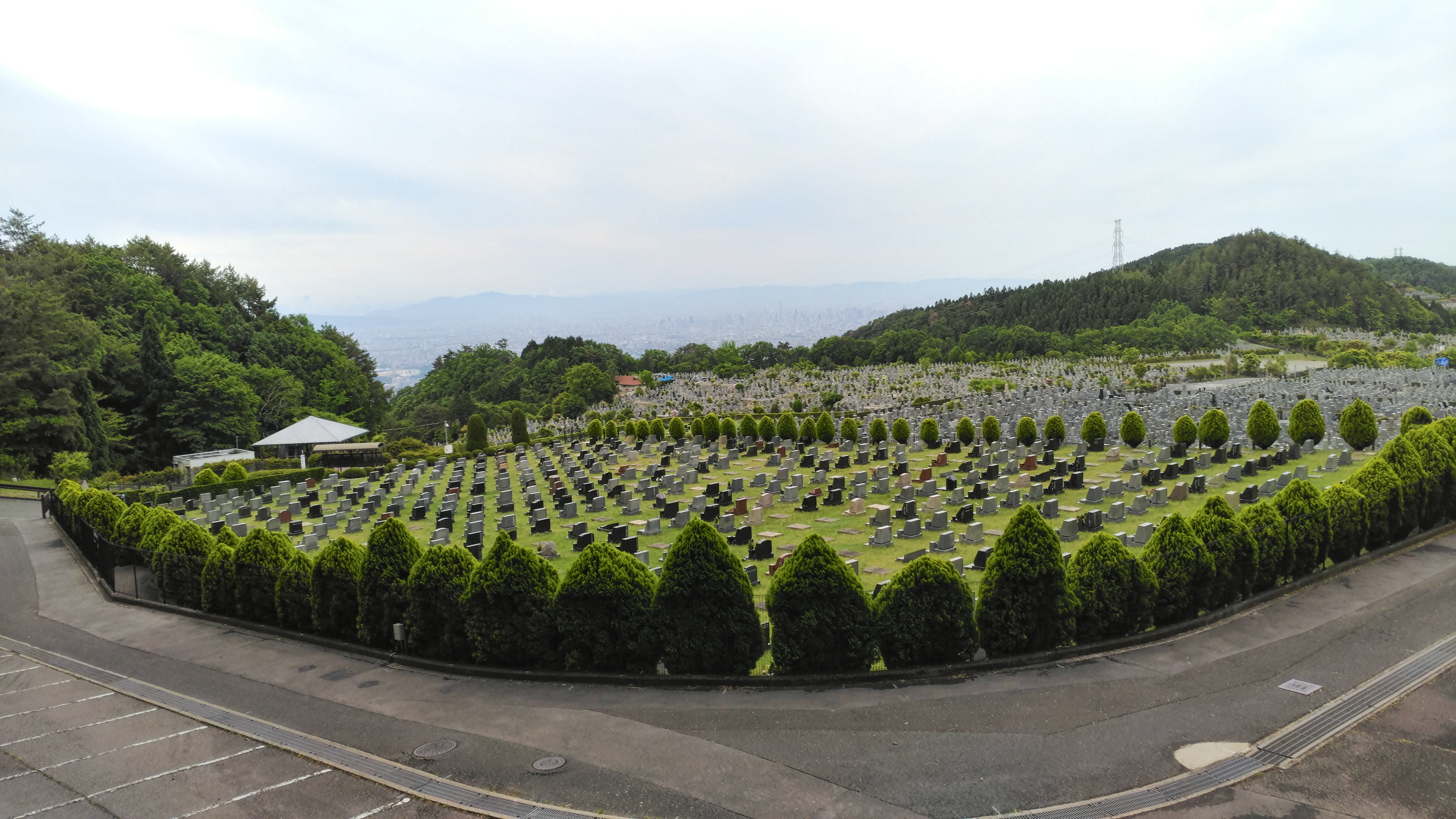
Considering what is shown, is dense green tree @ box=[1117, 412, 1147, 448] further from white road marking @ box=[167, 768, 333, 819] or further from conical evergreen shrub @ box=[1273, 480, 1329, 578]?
white road marking @ box=[167, 768, 333, 819]

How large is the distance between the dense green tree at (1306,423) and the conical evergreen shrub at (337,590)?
2619cm

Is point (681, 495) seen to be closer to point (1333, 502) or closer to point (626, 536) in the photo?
point (626, 536)

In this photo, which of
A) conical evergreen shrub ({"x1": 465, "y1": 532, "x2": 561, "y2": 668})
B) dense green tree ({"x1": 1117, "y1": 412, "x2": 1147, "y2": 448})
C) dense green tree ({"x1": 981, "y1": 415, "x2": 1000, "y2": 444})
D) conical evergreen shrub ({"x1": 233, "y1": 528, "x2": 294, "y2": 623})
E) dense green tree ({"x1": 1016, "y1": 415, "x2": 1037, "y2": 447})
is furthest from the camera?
dense green tree ({"x1": 981, "y1": 415, "x2": 1000, "y2": 444})

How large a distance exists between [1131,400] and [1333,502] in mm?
29512

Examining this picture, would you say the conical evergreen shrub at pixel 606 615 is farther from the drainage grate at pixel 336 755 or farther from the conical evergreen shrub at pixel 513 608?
the drainage grate at pixel 336 755

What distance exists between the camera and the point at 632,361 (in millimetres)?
97625

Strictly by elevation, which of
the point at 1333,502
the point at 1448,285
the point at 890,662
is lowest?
the point at 890,662

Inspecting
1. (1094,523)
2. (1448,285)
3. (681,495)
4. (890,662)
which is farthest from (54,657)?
(1448,285)

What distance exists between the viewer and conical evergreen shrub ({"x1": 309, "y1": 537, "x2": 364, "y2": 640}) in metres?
10.4

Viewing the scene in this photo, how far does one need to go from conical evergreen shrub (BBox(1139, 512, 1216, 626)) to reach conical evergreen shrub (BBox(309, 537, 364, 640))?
35.3 feet

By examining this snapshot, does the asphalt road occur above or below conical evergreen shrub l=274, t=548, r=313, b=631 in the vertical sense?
below

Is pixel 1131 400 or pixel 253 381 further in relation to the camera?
pixel 253 381

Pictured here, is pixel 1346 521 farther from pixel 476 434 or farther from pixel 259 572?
pixel 476 434

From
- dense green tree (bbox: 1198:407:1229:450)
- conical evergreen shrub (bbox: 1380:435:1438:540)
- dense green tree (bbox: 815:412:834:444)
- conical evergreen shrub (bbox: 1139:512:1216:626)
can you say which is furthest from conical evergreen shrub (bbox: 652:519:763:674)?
dense green tree (bbox: 815:412:834:444)
